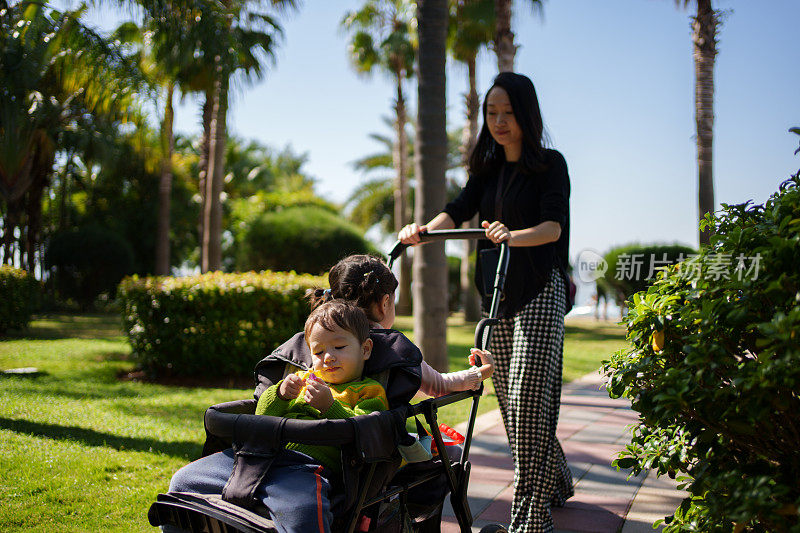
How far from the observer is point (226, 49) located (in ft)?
37.3

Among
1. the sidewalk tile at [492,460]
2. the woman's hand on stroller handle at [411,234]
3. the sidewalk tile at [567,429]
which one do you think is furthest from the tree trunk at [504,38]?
the woman's hand on stroller handle at [411,234]

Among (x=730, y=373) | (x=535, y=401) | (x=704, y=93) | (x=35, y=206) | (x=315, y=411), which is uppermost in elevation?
(x=704, y=93)

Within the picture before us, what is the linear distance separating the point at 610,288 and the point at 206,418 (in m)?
19.0

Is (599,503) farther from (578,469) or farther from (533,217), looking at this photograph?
(533,217)

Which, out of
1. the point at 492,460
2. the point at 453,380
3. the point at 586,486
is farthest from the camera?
the point at 492,460

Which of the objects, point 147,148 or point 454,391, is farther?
point 147,148

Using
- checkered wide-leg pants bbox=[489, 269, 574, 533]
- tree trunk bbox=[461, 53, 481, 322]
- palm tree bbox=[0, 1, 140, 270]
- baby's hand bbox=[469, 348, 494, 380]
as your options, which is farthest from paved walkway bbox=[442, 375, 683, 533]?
tree trunk bbox=[461, 53, 481, 322]

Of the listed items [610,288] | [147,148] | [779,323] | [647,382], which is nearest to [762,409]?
[779,323]

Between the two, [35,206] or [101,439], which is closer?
[101,439]

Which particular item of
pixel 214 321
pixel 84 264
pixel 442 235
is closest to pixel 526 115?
pixel 442 235

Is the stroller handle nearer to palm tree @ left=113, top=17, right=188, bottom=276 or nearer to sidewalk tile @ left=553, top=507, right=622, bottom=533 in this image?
sidewalk tile @ left=553, top=507, right=622, bottom=533

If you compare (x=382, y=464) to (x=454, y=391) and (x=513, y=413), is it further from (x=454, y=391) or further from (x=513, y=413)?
(x=513, y=413)

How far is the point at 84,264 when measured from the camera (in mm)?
18766

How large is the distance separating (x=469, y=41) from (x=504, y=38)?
15.6ft
